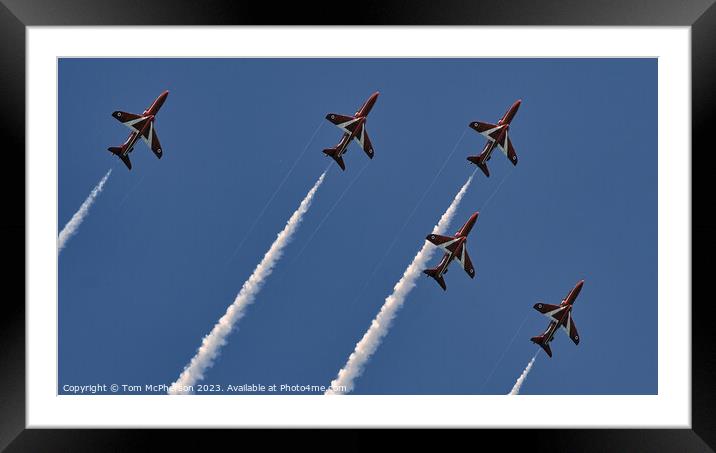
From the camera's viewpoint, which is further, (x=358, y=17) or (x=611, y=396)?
(x=611, y=396)

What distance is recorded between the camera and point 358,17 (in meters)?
13.6

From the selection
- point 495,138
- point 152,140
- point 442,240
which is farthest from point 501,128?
point 152,140

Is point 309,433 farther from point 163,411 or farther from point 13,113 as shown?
point 13,113

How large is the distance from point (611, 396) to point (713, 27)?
399 inches

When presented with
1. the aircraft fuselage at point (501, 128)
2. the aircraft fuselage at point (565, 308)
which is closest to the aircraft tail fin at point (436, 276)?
the aircraft fuselage at point (565, 308)

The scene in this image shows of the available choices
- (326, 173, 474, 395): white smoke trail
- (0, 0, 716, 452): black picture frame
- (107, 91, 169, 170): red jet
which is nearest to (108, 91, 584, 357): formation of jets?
(107, 91, 169, 170): red jet

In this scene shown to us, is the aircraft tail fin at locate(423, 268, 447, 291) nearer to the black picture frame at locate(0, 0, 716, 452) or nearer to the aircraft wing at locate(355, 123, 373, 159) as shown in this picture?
the aircraft wing at locate(355, 123, 373, 159)

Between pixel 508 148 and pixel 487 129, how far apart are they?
0.92 metres

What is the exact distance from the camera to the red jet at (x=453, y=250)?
16812 mm

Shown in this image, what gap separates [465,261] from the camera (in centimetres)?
1717

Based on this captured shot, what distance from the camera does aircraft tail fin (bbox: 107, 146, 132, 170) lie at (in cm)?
1661

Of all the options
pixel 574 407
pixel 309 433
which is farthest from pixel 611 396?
pixel 309 433

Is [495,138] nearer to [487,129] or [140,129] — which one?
[487,129]

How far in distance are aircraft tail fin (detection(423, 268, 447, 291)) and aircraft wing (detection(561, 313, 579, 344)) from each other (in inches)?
146
